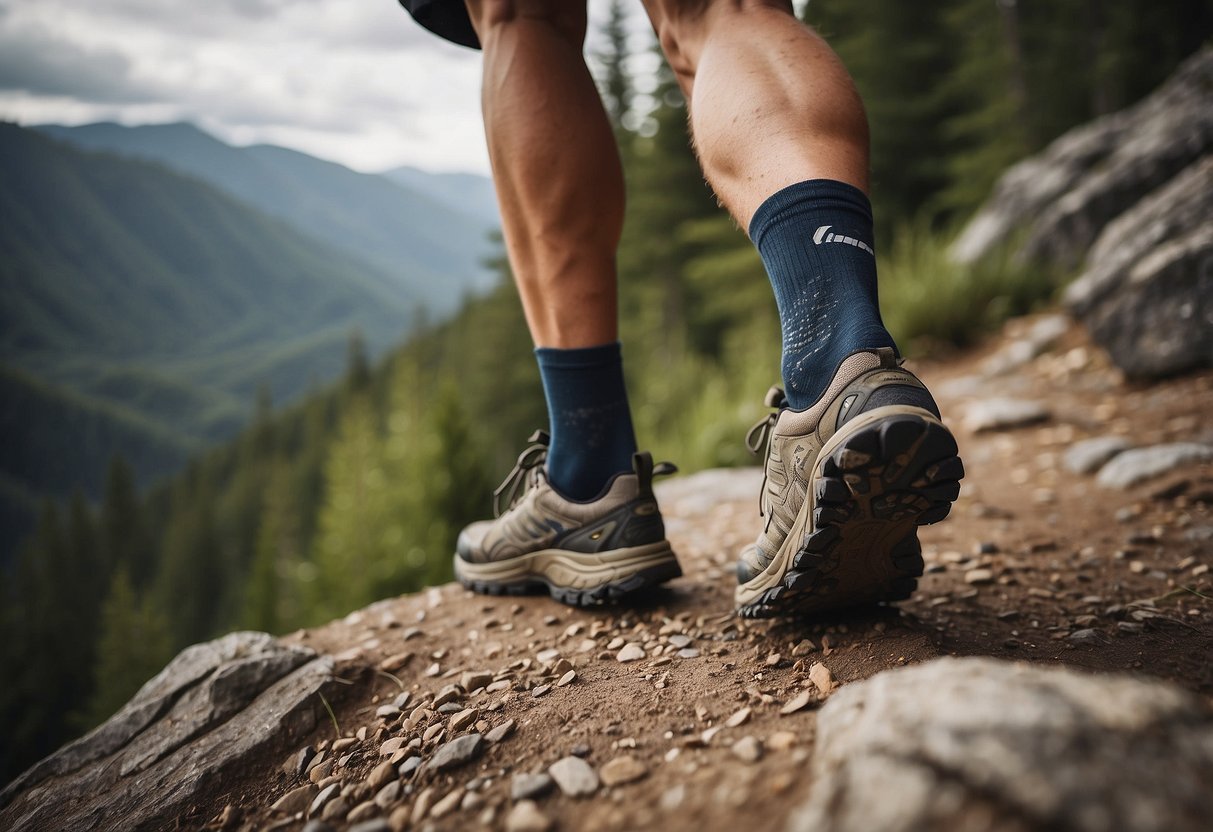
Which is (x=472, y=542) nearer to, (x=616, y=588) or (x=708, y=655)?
(x=616, y=588)

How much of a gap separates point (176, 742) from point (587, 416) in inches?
39.3

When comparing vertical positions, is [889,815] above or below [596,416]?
below

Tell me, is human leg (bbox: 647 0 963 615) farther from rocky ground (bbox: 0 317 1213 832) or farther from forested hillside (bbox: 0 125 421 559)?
forested hillside (bbox: 0 125 421 559)

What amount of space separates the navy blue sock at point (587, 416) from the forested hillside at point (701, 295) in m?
3.23

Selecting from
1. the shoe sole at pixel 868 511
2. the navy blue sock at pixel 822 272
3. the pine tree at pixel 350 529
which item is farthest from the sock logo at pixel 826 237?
the pine tree at pixel 350 529

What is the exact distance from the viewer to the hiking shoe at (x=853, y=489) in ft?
3.03

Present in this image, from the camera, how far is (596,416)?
1.54 meters

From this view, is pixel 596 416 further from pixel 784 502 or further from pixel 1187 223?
pixel 1187 223

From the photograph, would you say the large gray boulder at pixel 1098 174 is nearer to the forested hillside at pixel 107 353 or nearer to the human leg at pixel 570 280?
the human leg at pixel 570 280

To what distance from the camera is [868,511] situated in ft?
3.22

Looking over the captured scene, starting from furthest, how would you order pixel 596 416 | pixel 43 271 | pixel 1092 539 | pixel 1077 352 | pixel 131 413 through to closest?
1. pixel 43 271
2. pixel 131 413
3. pixel 1077 352
4. pixel 1092 539
5. pixel 596 416

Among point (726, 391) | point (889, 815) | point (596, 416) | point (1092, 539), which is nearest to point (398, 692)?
point (596, 416)

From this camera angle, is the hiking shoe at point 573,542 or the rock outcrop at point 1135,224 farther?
the rock outcrop at point 1135,224

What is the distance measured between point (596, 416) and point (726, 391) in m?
4.62
